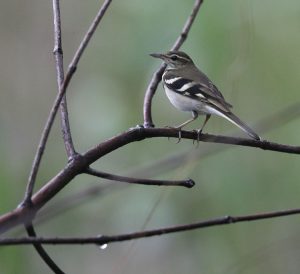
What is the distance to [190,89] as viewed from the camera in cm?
329

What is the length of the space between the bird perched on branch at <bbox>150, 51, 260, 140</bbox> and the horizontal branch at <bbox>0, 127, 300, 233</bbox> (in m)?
1.10

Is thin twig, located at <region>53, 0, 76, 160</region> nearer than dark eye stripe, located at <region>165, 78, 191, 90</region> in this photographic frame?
Yes

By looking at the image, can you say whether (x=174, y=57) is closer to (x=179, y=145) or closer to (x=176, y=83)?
(x=176, y=83)

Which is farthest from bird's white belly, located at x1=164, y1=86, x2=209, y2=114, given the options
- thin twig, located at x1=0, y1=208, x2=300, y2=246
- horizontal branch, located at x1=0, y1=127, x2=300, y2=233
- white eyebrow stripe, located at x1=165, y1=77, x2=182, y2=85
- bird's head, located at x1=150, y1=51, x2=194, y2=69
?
thin twig, located at x1=0, y1=208, x2=300, y2=246

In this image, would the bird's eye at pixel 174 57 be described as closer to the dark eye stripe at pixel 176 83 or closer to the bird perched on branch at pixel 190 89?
the bird perched on branch at pixel 190 89

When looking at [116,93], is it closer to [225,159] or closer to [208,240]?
[225,159]

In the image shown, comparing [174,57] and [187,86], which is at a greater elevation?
[174,57]

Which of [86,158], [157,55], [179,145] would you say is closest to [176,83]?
[157,55]

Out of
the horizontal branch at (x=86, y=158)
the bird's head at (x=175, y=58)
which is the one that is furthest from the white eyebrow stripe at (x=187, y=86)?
the horizontal branch at (x=86, y=158)

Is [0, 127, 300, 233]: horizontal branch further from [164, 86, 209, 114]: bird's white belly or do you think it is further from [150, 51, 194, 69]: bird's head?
[150, 51, 194, 69]: bird's head

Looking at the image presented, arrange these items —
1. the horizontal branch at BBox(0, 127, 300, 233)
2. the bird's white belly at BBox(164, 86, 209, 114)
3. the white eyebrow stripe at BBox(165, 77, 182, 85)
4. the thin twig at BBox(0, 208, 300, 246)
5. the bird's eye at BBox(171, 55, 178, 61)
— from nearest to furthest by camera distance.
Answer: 1. the thin twig at BBox(0, 208, 300, 246)
2. the horizontal branch at BBox(0, 127, 300, 233)
3. the bird's white belly at BBox(164, 86, 209, 114)
4. the white eyebrow stripe at BBox(165, 77, 182, 85)
5. the bird's eye at BBox(171, 55, 178, 61)

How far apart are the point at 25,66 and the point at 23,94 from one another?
0.25m

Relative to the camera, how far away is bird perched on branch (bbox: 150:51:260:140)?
298 cm

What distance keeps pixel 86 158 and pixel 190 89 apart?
189 cm
